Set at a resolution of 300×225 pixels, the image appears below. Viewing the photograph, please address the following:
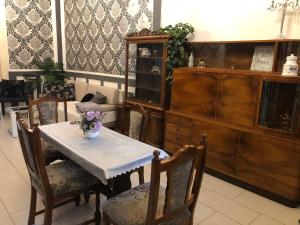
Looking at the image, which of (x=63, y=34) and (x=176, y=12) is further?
(x=63, y=34)

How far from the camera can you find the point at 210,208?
2.60m

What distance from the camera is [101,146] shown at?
2.14 metres

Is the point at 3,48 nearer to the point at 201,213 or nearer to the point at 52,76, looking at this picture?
the point at 52,76

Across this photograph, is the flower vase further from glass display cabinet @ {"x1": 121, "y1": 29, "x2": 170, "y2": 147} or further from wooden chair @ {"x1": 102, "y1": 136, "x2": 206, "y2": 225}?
glass display cabinet @ {"x1": 121, "y1": 29, "x2": 170, "y2": 147}

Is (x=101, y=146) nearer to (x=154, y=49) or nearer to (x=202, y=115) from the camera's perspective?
(x=202, y=115)

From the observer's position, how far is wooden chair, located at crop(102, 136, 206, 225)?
1.39 metres

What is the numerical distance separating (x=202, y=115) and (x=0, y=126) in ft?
13.5

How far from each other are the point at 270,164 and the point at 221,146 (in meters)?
0.58

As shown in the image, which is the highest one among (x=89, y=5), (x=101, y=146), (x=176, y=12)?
(x=89, y=5)

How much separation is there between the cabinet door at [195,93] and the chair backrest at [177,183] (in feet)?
5.36

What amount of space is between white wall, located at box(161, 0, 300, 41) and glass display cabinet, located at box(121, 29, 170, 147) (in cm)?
47

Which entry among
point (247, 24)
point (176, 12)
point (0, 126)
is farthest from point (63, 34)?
point (247, 24)

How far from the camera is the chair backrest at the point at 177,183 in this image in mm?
1369

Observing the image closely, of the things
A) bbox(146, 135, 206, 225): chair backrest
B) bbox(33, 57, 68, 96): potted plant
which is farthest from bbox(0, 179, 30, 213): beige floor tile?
bbox(33, 57, 68, 96): potted plant
